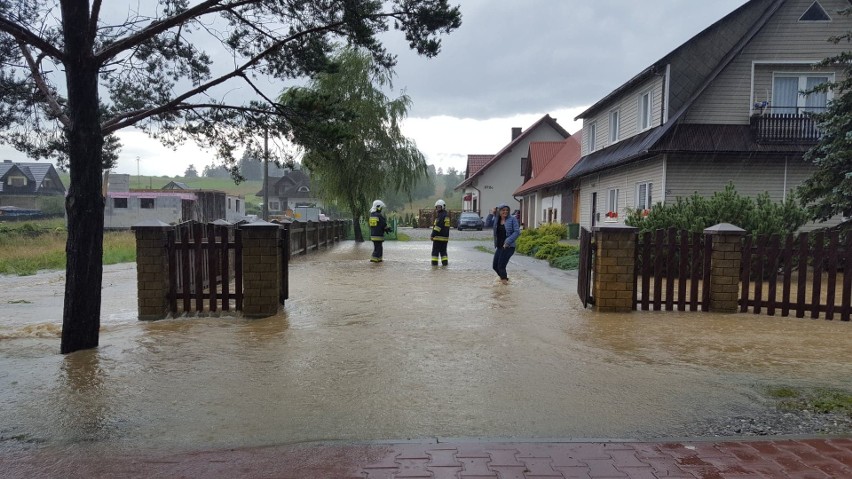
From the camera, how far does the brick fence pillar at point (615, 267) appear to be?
834cm

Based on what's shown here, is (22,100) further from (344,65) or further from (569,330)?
(344,65)

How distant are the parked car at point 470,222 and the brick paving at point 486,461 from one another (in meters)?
39.7

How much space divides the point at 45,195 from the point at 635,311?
266ft

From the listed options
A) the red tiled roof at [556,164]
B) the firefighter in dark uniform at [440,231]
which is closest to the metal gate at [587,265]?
the firefighter in dark uniform at [440,231]

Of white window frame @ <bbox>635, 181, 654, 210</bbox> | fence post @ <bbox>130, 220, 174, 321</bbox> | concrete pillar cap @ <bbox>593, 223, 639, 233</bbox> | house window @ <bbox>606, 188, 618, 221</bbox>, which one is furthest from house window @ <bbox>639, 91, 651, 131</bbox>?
A: fence post @ <bbox>130, 220, 174, 321</bbox>

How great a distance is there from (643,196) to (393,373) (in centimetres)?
1573

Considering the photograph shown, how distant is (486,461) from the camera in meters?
3.60

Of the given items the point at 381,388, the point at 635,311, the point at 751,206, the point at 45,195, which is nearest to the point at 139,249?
the point at 381,388

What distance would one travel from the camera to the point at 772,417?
4367 mm

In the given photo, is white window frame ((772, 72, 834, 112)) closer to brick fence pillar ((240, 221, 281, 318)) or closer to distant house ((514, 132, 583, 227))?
distant house ((514, 132, 583, 227))

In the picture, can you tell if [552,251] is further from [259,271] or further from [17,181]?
[17,181]

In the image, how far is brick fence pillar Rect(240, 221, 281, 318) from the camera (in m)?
7.88

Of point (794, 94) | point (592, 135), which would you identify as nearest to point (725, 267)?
point (794, 94)

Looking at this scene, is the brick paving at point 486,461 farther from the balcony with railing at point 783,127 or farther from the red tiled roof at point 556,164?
the red tiled roof at point 556,164
